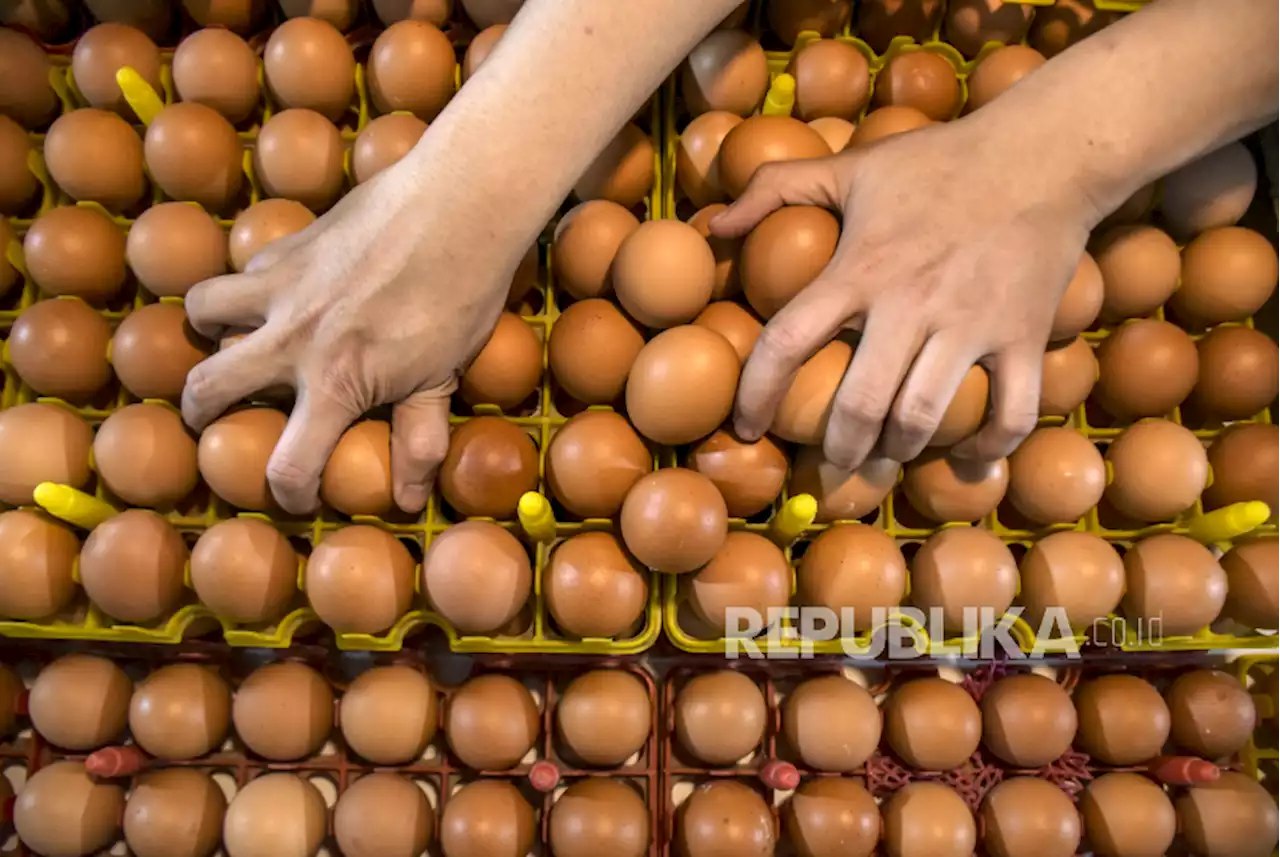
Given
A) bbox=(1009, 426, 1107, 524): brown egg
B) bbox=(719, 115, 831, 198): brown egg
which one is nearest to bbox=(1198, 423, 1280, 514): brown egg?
bbox=(1009, 426, 1107, 524): brown egg

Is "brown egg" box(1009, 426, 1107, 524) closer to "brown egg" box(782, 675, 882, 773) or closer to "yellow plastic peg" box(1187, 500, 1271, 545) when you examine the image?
"yellow plastic peg" box(1187, 500, 1271, 545)

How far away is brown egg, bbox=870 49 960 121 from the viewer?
93 centimetres

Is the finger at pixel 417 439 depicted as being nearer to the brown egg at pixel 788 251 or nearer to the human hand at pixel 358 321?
the human hand at pixel 358 321

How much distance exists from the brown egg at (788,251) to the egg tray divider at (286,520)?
0.47 ft

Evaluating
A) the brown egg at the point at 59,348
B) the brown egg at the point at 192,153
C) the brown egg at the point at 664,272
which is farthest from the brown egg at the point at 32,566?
the brown egg at the point at 664,272

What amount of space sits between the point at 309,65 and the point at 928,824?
3.03 feet

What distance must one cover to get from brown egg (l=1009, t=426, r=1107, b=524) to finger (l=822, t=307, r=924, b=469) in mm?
189

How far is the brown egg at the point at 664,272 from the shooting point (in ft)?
2.69

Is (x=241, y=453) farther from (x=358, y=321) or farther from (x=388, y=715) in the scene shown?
(x=388, y=715)

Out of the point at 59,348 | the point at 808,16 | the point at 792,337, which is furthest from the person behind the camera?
the point at 808,16

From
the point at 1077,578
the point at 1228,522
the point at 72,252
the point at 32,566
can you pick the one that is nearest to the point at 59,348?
the point at 72,252

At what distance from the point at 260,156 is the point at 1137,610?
0.94m

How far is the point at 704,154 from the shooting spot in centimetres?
90

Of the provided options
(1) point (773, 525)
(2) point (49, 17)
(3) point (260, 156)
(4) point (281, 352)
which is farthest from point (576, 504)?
(2) point (49, 17)
